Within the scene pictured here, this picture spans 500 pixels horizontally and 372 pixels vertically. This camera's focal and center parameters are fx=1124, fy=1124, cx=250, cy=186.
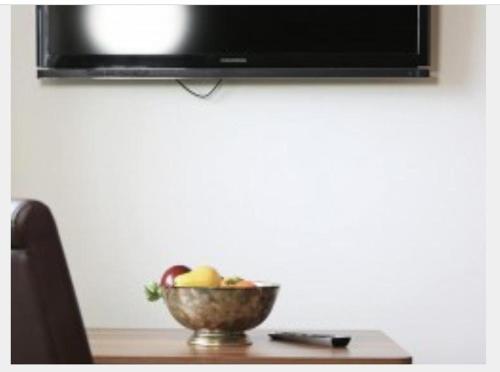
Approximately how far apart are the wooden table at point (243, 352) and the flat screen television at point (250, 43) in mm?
1354

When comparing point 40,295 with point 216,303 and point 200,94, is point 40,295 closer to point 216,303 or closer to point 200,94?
point 216,303

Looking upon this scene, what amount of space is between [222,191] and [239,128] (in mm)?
220

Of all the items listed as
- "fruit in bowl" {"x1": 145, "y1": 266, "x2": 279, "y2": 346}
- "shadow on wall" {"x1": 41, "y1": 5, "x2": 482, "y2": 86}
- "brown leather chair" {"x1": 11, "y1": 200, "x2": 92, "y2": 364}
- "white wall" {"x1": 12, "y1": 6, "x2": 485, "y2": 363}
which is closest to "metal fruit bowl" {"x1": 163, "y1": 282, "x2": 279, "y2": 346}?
"fruit in bowl" {"x1": 145, "y1": 266, "x2": 279, "y2": 346}

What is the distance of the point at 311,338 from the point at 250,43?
1.58m

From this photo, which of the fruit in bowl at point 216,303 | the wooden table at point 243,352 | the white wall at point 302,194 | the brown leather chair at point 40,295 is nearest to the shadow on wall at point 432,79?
the white wall at point 302,194

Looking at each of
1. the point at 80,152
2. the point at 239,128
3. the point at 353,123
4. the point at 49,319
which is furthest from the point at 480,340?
the point at 49,319

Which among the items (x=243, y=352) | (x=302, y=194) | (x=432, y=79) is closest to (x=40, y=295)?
(x=243, y=352)

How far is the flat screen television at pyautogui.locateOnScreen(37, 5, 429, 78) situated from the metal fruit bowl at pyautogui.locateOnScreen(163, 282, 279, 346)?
1.46 metres

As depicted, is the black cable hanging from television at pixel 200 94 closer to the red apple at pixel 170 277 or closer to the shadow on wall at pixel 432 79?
the shadow on wall at pixel 432 79

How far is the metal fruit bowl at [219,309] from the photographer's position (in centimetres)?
234

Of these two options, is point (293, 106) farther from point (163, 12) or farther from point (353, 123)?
point (163, 12)

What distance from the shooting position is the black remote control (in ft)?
7.66

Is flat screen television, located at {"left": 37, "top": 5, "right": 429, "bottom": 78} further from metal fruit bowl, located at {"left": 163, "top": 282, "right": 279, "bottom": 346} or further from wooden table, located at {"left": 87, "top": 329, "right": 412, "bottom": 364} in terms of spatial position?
metal fruit bowl, located at {"left": 163, "top": 282, "right": 279, "bottom": 346}

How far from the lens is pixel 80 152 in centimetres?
379
